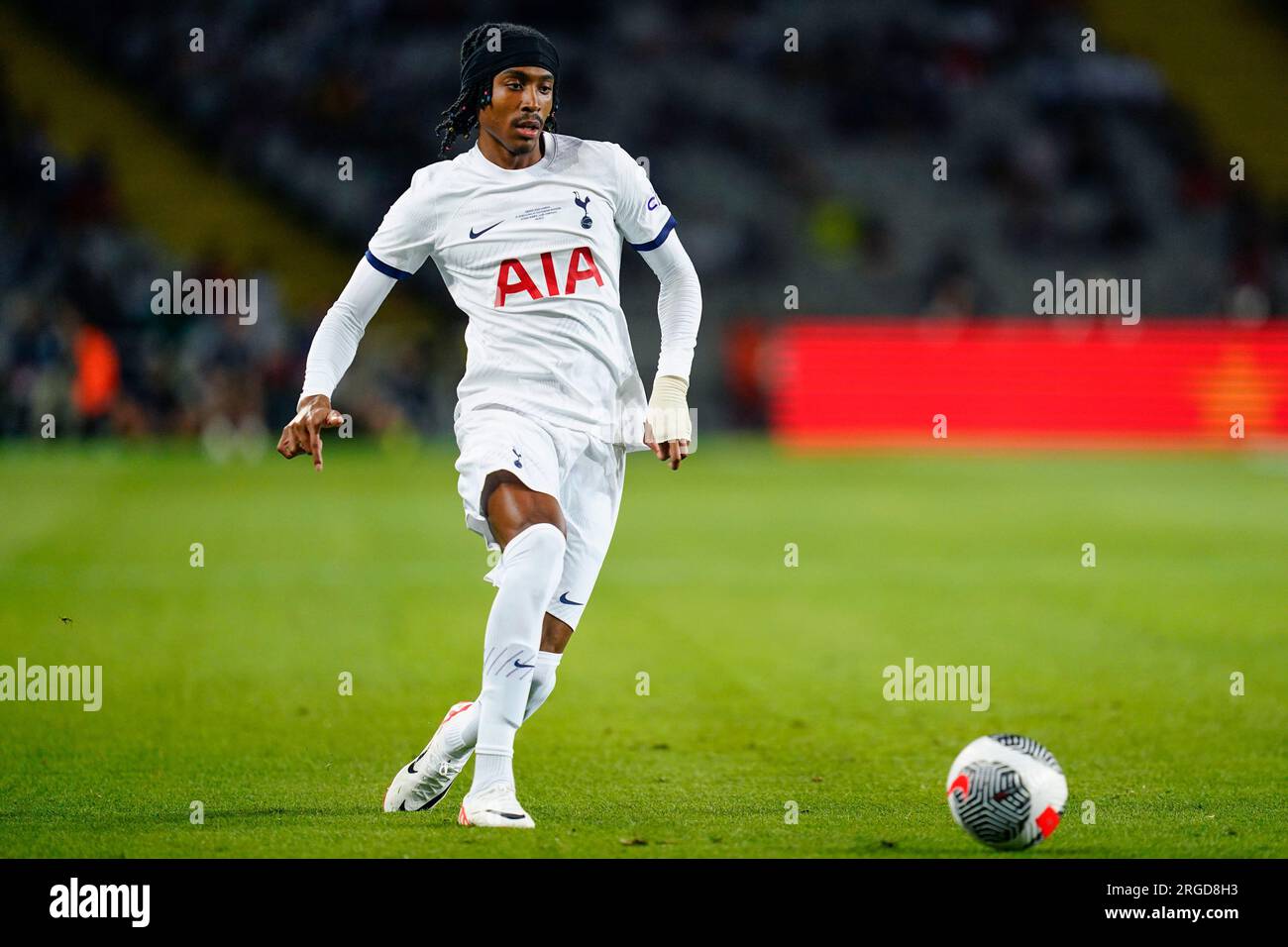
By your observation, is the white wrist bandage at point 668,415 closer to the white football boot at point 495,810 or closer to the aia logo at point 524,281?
the aia logo at point 524,281

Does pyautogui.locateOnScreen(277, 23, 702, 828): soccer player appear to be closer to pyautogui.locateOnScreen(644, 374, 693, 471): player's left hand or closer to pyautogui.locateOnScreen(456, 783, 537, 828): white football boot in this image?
pyautogui.locateOnScreen(644, 374, 693, 471): player's left hand

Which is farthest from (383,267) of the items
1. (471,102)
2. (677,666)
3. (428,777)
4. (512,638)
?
(677,666)

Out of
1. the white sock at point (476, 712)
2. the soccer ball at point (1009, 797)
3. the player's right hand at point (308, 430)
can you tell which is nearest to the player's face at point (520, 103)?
the player's right hand at point (308, 430)

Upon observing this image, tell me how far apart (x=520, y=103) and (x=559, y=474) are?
129 centimetres

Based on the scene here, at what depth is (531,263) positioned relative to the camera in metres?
6.47

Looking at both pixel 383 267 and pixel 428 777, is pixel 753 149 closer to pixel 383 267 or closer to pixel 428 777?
pixel 383 267

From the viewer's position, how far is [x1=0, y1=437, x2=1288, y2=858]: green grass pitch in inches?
246

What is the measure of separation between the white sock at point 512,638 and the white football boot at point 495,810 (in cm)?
3

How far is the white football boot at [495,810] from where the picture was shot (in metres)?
6.01

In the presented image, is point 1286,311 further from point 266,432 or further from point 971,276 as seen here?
point 266,432

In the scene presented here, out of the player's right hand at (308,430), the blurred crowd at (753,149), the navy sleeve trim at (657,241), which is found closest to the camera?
the player's right hand at (308,430)

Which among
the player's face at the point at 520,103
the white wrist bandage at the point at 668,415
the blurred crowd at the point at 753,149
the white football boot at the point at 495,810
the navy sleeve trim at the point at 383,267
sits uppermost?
the blurred crowd at the point at 753,149

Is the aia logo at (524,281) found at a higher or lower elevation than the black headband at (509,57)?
lower

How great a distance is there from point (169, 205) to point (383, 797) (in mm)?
26475
